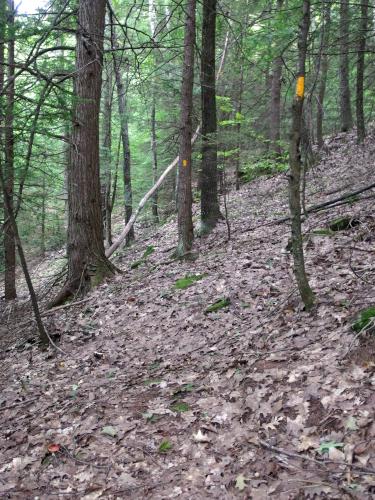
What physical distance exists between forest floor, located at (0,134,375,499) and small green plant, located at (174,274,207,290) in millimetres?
148

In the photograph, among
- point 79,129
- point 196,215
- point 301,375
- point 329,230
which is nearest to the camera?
point 301,375

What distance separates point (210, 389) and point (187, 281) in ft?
11.6

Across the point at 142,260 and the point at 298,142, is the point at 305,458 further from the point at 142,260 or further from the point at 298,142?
the point at 142,260

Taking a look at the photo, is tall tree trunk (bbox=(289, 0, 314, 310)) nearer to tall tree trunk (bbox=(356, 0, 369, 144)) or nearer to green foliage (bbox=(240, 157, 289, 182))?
tall tree trunk (bbox=(356, 0, 369, 144))

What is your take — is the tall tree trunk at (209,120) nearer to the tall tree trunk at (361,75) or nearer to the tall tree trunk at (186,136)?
the tall tree trunk at (186,136)

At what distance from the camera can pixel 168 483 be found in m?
3.56

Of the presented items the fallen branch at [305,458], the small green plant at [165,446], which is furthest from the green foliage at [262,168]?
the fallen branch at [305,458]

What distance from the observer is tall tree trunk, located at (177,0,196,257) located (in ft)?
29.4

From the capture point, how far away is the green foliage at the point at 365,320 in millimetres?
4223

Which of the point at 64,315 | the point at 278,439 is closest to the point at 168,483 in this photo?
the point at 278,439

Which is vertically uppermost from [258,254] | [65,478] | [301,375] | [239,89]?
[239,89]

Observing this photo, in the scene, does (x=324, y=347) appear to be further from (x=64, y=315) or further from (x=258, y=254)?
(x=64, y=315)

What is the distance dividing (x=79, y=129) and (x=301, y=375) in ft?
22.8

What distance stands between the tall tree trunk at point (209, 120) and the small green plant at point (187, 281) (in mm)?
3166
